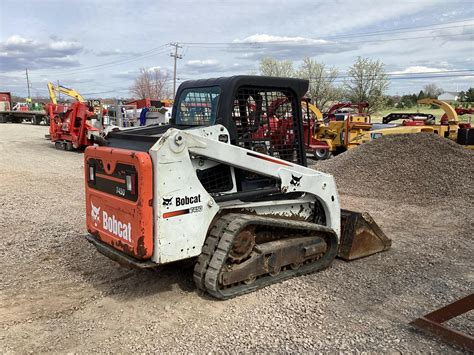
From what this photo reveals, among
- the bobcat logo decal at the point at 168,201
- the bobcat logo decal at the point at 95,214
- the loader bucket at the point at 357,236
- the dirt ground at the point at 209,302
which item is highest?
the bobcat logo decal at the point at 168,201

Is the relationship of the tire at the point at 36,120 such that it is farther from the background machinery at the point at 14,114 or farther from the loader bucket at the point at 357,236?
the loader bucket at the point at 357,236

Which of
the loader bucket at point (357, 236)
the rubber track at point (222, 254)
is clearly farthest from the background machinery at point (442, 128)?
the rubber track at point (222, 254)

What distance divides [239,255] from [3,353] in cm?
206

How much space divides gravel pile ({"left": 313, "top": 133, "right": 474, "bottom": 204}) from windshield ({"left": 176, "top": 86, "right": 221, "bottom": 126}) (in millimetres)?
5624

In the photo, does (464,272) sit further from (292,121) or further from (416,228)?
(292,121)

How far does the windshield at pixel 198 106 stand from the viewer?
447 centimetres

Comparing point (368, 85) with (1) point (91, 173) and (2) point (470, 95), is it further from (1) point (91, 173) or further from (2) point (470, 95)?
(1) point (91, 173)

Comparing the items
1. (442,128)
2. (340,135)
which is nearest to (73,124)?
(340,135)

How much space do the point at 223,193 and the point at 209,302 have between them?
1.02 meters

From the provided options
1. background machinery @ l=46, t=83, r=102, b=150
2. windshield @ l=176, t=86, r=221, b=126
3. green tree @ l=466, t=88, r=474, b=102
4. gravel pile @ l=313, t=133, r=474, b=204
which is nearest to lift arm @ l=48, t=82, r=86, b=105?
background machinery @ l=46, t=83, r=102, b=150

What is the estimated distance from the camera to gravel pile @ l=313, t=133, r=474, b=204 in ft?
29.8

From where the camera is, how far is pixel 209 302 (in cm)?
407

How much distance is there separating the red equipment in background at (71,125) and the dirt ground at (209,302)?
11714 millimetres

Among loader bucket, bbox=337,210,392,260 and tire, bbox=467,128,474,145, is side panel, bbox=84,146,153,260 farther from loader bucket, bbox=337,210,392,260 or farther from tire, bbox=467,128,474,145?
tire, bbox=467,128,474,145
